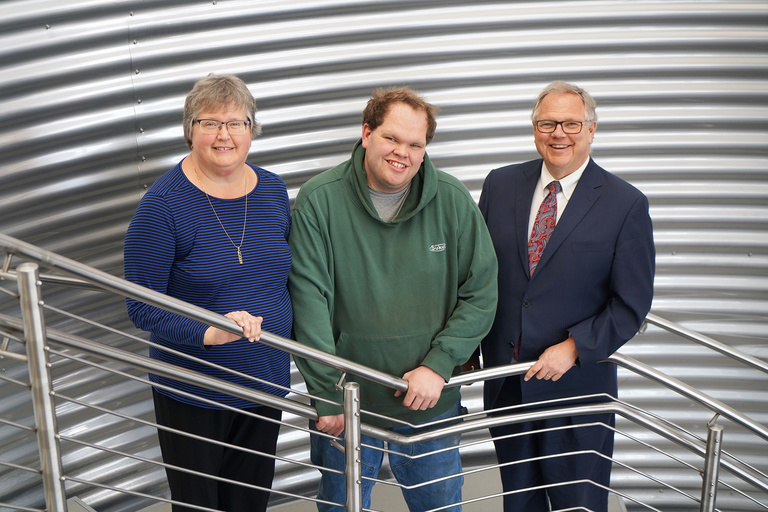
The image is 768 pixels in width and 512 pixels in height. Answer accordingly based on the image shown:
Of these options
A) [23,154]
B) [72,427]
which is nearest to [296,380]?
[72,427]

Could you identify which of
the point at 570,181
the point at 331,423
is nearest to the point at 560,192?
the point at 570,181

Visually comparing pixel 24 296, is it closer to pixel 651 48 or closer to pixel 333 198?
pixel 333 198

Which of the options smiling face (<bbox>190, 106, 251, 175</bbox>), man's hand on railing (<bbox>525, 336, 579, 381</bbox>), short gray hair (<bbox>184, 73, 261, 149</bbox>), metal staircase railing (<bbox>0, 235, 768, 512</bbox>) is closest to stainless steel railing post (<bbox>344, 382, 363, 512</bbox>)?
metal staircase railing (<bbox>0, 235, 768, 512</bbox>)

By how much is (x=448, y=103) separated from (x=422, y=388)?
1595 mm

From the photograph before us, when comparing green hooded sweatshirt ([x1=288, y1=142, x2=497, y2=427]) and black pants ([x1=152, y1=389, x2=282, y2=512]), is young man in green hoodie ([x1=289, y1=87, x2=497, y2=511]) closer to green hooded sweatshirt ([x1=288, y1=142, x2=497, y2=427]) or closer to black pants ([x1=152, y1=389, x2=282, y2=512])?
green hooded sweatshirt ([x1=288, y1=142, x2=497, y2=427])

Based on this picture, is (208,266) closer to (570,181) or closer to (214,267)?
(214,267)

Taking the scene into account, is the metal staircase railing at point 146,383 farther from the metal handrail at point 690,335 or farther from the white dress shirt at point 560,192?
the white dress shirt at point 560,192

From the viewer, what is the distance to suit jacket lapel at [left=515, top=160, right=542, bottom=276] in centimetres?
240

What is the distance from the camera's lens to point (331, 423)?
7.20ft

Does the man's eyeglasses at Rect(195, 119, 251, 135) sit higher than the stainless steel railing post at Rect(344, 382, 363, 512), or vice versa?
the man's eyeglasses at Rect(195, 119, 251, 135)

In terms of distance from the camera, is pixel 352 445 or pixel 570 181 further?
pixel 570 181

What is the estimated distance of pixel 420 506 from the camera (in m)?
2.55

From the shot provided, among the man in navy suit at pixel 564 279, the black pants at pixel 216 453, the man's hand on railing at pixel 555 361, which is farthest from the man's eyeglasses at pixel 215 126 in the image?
the man's hand on railing at pixel 555 361

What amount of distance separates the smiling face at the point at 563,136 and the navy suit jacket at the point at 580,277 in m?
0.08
